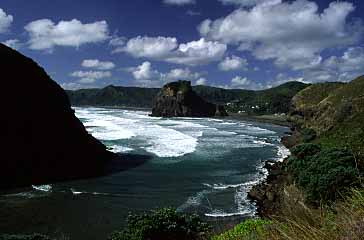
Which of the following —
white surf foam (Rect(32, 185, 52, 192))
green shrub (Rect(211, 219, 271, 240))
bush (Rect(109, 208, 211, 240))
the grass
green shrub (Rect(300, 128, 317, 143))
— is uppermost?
the grass

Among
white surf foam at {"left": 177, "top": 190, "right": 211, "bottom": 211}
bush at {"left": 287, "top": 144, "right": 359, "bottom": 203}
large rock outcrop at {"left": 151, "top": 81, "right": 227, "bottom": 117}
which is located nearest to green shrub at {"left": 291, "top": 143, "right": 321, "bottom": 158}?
bush at {"left": 287, "top": 144, "right": 359, "bottom": 203}

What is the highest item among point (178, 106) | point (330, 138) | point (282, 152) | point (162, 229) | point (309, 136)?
point (178, 106)

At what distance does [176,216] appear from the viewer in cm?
2036

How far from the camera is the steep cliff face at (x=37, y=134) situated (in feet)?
143

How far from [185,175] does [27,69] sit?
2580cm

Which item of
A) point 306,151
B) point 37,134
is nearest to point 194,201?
point 306,151

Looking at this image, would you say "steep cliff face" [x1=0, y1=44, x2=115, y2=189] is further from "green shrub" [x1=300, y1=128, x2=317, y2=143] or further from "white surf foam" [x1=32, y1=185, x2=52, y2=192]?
"green shrub" [x1=300, y1=128, x2=317, y2=143]

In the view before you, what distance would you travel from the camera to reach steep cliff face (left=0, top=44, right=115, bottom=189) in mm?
43719

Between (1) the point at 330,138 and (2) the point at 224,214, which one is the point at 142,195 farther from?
(1) the point at 330,138

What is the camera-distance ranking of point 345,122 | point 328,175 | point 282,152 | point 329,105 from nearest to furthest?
point 328,175
point 345,122
point 282,152
point 329,105

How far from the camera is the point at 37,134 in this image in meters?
48.3

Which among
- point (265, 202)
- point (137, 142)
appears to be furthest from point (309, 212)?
point (137, 142)

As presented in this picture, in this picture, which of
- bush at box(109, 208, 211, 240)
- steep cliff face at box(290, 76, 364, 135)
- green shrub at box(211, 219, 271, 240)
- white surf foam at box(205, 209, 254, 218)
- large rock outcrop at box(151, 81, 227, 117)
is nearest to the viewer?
green shrub at box(211, 219, 271, 240)

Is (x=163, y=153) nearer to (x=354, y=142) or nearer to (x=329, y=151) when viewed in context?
(x=354, y=142)
